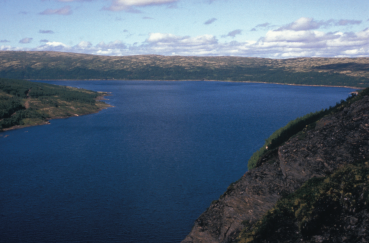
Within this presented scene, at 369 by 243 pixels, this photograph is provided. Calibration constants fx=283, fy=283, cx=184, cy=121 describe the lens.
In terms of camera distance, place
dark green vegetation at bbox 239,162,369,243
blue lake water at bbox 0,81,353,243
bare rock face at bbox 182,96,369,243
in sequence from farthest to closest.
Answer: blue lake water at bbox 0,81,353,243 → bare rock face at bbox 182,96,369,243 → dark green vegetation at bbox 239,162,369,243

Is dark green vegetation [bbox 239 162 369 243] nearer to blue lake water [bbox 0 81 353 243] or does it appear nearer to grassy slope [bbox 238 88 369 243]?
grassy slope [bbox 238 88 369 243]

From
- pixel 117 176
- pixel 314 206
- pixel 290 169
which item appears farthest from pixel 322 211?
pixel 117 176

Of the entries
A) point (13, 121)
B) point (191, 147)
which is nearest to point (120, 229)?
point (191, 147)

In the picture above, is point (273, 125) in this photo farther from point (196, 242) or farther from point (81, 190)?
point (196, 242)

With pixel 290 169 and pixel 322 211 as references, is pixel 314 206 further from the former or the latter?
pixel 290 169

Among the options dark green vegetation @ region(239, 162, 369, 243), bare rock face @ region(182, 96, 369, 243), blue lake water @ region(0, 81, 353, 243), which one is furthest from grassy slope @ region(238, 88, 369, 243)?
blue lake water @ region(0, 81, 353, 243)

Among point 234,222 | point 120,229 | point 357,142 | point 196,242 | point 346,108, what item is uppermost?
point 346,108

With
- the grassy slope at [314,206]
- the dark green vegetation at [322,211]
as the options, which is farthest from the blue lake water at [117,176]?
the dark green vegetation at [322,211]
